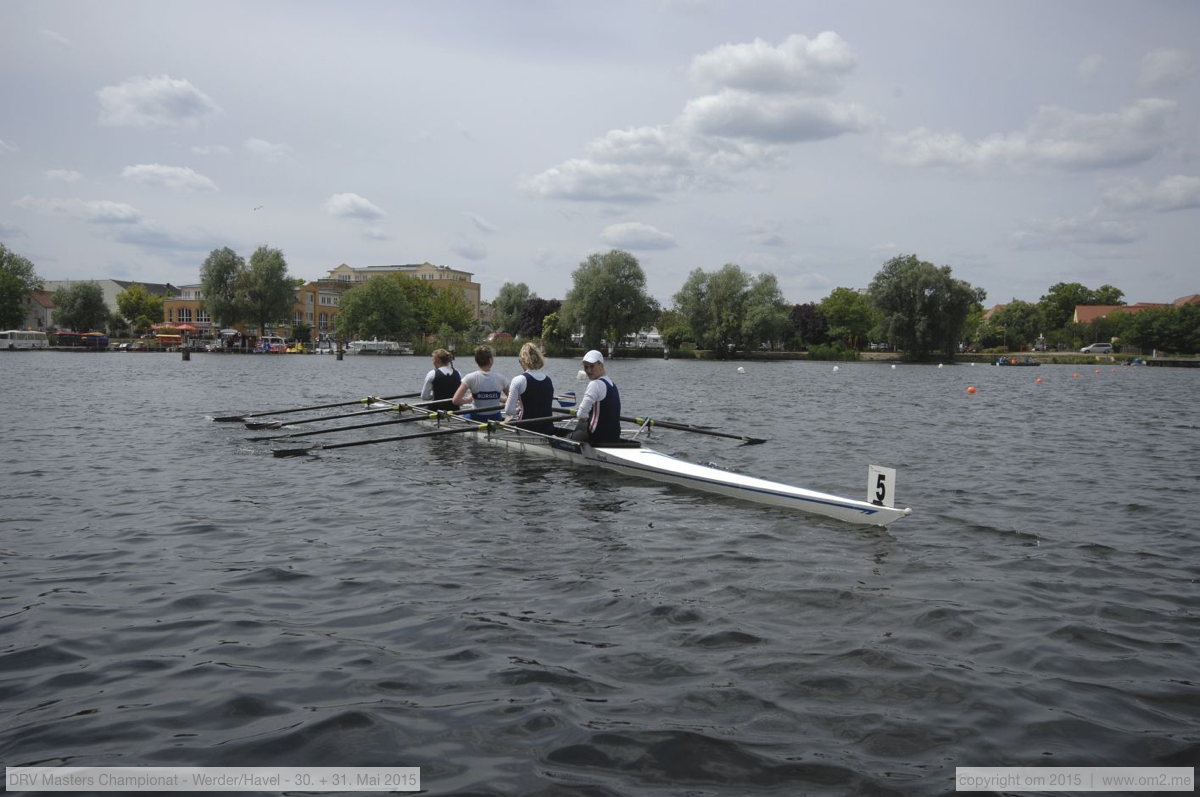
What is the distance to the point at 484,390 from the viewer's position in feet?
47.4

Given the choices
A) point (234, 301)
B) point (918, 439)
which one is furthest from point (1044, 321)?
point (918, 439)

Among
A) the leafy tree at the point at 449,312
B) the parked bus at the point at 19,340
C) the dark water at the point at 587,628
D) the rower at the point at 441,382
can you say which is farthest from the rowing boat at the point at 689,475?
the leafy tree at the point at 449,312

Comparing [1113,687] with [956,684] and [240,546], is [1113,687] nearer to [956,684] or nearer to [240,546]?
[956,684]

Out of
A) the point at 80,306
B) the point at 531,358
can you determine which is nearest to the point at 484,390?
the point at 531,358

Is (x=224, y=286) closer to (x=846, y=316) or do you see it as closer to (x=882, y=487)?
(x=846, y=316)

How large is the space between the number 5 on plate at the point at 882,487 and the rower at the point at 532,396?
577 centimetres

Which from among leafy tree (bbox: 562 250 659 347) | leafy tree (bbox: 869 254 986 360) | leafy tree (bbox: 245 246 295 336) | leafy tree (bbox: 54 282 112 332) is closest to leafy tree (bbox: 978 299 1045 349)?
leafy tree (bbox: 869 254 986 360)

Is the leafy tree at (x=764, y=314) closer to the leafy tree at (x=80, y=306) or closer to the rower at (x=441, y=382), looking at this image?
the rower at (x=441, y=382)

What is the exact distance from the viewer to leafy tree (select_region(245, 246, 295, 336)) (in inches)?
3142

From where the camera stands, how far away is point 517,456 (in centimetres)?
1319

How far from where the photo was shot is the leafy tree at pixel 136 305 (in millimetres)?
113938

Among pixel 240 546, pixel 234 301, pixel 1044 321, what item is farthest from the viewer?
pixel 1044 321

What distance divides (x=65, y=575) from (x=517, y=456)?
7.28 m

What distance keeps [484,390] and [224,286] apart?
249 ft
